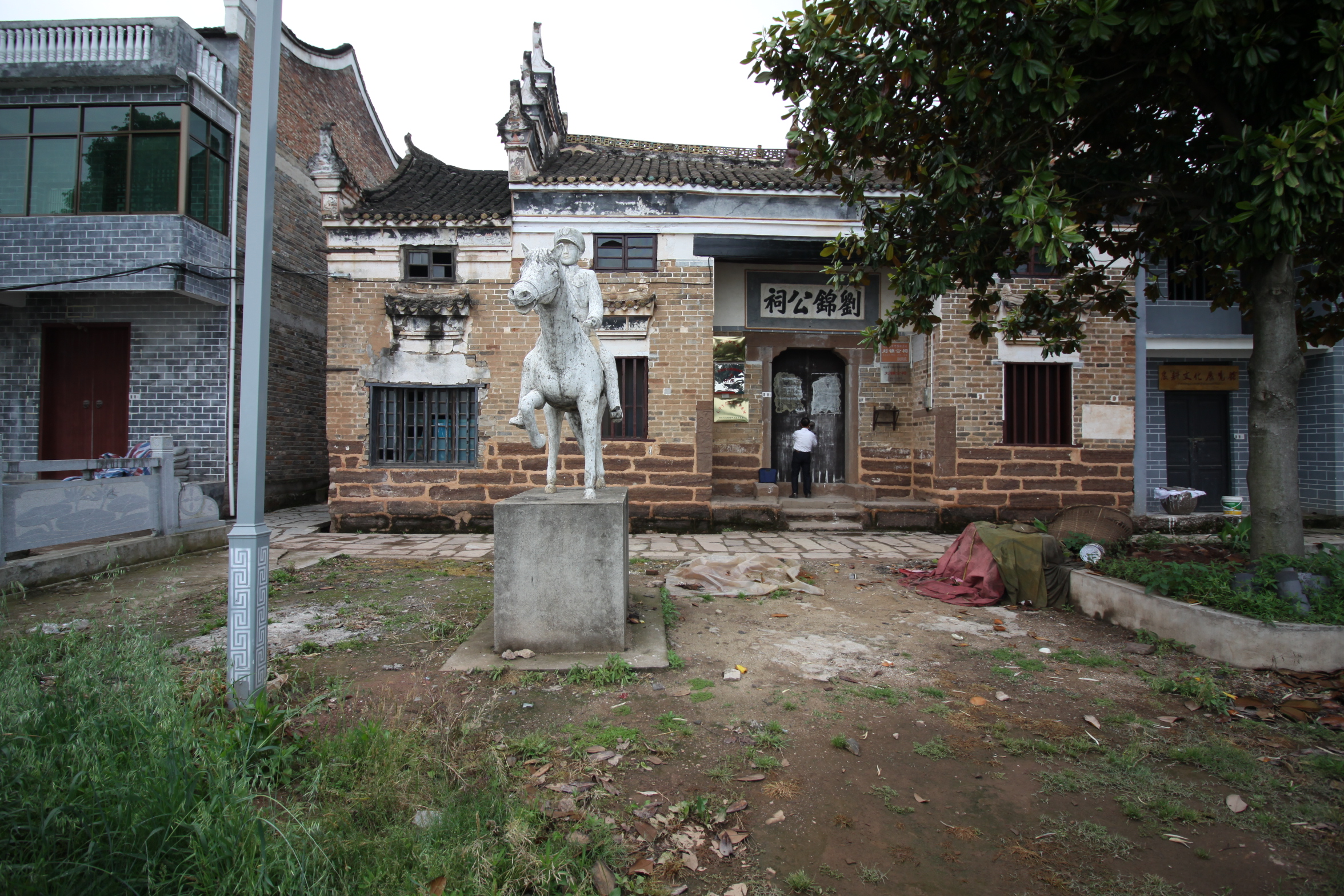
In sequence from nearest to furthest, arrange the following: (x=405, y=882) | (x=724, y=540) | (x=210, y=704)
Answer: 1. (x=405, y=882)
2. (x=210, y=704)
3. (x=724, y=540)

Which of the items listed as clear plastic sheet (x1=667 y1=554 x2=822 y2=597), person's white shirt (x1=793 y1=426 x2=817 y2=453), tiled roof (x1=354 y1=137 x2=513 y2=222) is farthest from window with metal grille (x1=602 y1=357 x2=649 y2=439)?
clear plastic sheet (x1=667 y1=554 x2=822 y2=597)

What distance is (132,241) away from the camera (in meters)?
9.07

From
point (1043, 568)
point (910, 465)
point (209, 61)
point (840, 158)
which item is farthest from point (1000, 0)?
point (209, 61)

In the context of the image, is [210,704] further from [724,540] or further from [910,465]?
[910,465]

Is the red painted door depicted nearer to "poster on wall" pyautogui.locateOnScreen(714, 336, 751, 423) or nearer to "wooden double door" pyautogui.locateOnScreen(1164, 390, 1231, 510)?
"poster on wall" pyautogui.locateOnScreen(714, 336, 751, 423)

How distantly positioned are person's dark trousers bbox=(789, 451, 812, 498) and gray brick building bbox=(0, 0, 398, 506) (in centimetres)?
857

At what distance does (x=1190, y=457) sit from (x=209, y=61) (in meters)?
17.9

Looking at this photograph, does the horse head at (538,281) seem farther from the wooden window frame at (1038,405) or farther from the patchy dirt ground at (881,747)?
the wooden window frame at (1038,405)

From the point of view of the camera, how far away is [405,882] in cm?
190

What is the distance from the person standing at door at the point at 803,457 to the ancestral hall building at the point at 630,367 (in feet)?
3.06

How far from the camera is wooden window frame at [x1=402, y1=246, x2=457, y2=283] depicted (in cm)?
963

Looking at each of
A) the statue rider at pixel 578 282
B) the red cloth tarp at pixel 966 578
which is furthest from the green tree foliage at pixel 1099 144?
the statue rider at pixel 578 282

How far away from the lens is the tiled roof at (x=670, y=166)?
31.3 feet

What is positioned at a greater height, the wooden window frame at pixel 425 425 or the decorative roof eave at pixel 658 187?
the decorative roof eave at pixel 658 187
